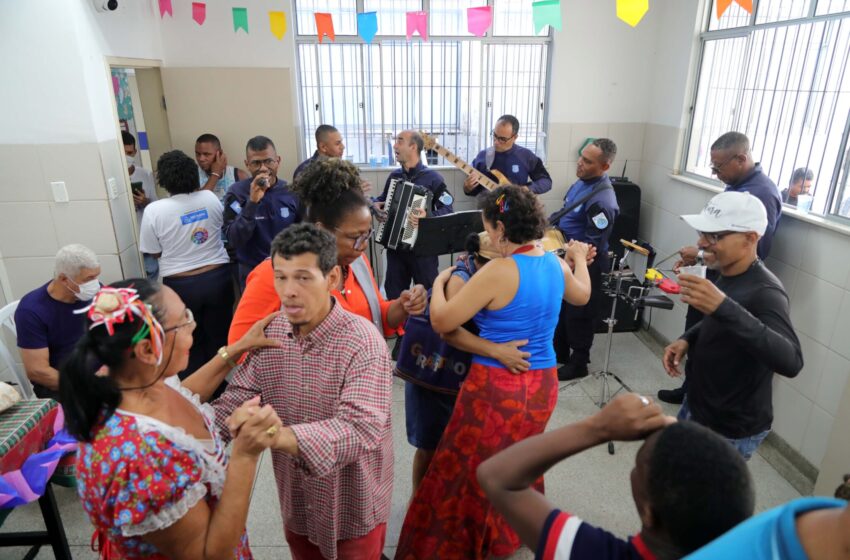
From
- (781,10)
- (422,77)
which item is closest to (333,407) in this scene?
(781,10)

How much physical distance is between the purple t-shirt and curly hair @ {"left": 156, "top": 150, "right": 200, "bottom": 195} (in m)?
0.99

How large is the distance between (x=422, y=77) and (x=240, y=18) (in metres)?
1.65

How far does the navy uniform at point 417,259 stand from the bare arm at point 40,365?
2261 millimetres

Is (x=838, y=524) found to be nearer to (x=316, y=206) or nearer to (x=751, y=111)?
(x=316, y=206)

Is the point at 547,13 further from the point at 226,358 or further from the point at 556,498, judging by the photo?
the point at 226,358

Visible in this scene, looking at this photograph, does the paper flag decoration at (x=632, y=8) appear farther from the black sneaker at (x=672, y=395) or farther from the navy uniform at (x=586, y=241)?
the black sneaker at (x=672, y=395)

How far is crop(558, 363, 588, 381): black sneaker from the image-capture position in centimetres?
383

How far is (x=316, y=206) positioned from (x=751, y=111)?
3.30 metres

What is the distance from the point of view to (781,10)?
3.28 m

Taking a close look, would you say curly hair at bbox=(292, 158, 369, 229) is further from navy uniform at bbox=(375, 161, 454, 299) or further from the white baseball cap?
navy uniform at bbox=(375, 161, 454, 299)

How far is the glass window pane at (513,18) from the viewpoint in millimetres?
4793

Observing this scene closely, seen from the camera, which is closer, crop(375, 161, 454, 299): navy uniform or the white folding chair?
the white folding chair

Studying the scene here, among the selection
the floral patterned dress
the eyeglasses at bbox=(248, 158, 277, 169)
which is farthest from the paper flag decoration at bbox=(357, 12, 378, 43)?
the floral patterned dress

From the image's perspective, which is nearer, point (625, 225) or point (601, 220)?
point (601, 220)
